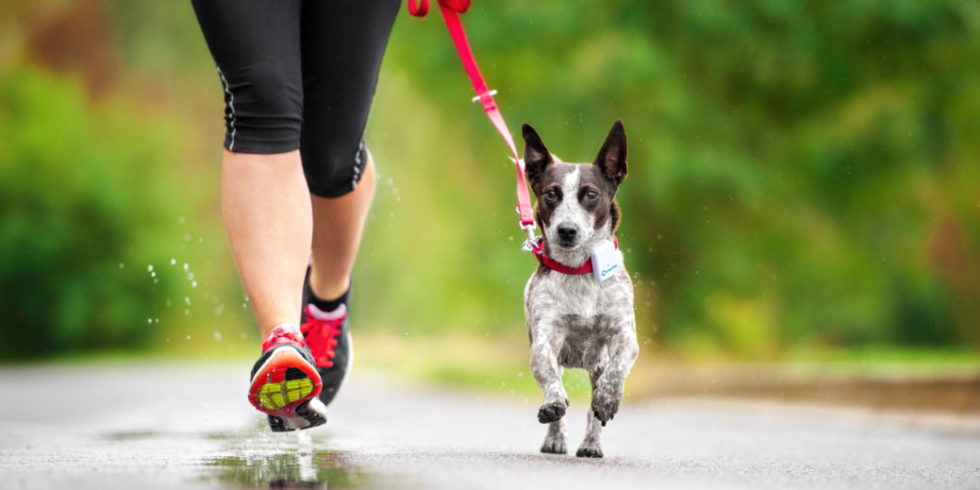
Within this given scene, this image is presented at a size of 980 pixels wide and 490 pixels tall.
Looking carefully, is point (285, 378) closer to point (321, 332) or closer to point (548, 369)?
point (548, 369)

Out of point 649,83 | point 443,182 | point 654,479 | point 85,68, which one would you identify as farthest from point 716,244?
point 85,68

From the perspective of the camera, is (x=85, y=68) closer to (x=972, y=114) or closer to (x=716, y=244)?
(x=716, y=244)

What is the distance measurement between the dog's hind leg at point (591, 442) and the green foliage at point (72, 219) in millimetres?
22280

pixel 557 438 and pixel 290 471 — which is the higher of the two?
pixel 557 438

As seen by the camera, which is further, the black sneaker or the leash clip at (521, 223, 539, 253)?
the black sneaker

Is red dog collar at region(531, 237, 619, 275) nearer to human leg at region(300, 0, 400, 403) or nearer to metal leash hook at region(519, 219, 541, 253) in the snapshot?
metal leash hook at region(519, 219, 541, 253)

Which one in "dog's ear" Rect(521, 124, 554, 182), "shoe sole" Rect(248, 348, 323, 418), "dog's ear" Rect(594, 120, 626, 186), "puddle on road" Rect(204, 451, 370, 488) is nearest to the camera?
"puddle on road" Rect(204, 451, 370, 488)

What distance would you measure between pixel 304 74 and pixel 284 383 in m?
1.10

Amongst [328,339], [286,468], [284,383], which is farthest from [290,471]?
[328,339]

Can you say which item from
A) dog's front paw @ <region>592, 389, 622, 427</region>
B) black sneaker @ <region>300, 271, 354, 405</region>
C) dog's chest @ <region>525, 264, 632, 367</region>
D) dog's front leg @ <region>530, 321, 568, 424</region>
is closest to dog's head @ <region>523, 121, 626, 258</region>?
dog's chest @ <region>525, 264, 632, 367</region>

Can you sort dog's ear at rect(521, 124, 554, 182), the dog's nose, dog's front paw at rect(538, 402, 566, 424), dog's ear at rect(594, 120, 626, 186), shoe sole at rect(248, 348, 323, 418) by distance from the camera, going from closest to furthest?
shoe sole at rect(248, 348, 323, 418) < dog's front paw at rect(538, 402, 566, 424) < the dog's nose < dog's ear at rect(594, 120, 626, 186) < dog's ear at rect(521, 124, 554, 182)

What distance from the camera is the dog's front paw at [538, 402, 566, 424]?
13.2ft

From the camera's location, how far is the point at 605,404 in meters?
4.23

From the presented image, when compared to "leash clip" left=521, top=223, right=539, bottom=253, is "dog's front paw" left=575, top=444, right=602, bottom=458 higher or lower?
lower
